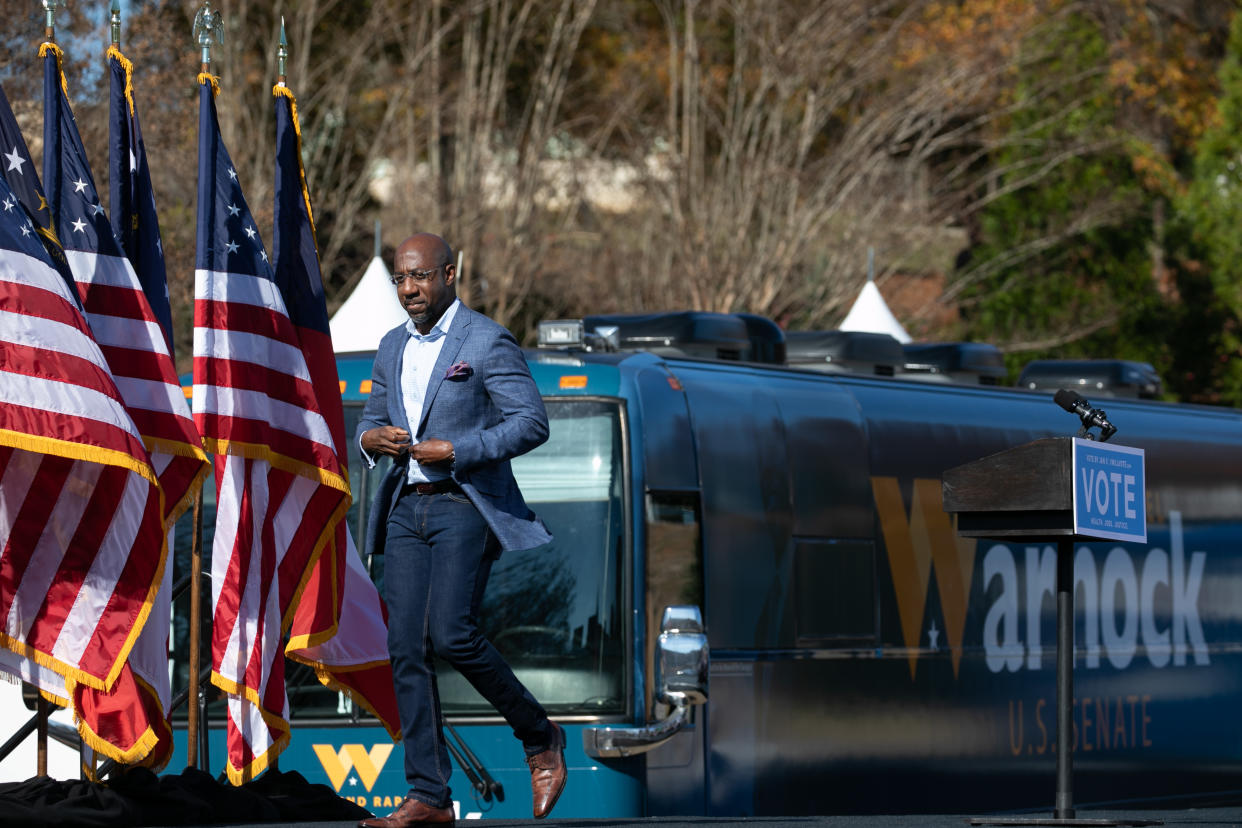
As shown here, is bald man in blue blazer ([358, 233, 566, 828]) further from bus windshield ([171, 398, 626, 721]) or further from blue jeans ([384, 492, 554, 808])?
bus windshield ([171, 398, 626, 721])

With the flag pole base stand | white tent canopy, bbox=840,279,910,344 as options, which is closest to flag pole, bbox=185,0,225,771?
the flag pole base stand

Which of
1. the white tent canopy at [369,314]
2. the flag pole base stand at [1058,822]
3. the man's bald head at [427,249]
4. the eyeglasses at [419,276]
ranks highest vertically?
the white tent canopy at [369,314]

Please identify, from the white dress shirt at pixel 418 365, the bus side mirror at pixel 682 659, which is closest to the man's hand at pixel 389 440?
the white dress shirt at pixel 418 365

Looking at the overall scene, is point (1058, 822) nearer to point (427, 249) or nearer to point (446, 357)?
point (446, 357)

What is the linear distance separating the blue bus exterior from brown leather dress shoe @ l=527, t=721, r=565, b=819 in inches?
97.2

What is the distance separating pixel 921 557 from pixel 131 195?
5353 mm

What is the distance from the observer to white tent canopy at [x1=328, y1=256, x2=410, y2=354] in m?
14.4

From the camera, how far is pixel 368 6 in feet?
86.5

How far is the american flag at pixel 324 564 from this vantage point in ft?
27.2

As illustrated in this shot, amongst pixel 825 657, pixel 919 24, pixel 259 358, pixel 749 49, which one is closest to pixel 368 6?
pixel 749 49

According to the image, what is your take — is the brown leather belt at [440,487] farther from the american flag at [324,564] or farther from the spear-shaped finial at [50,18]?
the spear-shaped finial at [50,18]

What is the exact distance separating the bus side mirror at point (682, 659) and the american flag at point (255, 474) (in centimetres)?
187

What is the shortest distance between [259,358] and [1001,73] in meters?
18.7

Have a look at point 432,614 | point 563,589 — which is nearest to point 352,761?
point 563,589
